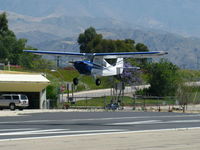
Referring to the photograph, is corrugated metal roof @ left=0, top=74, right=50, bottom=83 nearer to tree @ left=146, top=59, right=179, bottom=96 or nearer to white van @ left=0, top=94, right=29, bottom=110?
white van @ left=0, top=94, right=29, bottom=110

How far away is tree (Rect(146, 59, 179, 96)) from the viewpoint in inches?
4107

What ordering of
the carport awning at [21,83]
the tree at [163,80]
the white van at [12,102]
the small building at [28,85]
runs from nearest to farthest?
the white van at [12,102] < the carport awning at [21,83] < the small building at [28,85] < the tree at [163,80]

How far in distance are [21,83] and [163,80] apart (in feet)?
143

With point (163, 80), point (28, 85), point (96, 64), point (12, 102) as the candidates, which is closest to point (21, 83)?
point (28, 85)

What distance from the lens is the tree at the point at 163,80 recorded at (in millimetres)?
104312

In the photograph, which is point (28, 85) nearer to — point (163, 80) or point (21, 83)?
point (21, 83)

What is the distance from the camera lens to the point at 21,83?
222 feet

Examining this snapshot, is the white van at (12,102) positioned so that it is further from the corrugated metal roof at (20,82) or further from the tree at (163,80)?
the tree at (163,80)

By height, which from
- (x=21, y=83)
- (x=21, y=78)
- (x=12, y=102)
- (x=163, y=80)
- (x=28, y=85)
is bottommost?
(x=12, y=102)

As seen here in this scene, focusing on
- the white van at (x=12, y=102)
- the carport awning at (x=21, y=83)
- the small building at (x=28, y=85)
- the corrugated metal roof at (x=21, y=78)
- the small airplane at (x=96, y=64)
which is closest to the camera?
the small airplane at (x=96, y=64)

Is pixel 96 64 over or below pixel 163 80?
below

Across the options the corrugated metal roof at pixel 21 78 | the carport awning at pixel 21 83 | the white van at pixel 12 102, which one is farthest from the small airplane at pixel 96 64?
the corrugated metal roof at pixel 21 78

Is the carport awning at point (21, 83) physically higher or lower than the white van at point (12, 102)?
higher

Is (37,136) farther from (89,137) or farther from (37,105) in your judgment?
(37,105)
